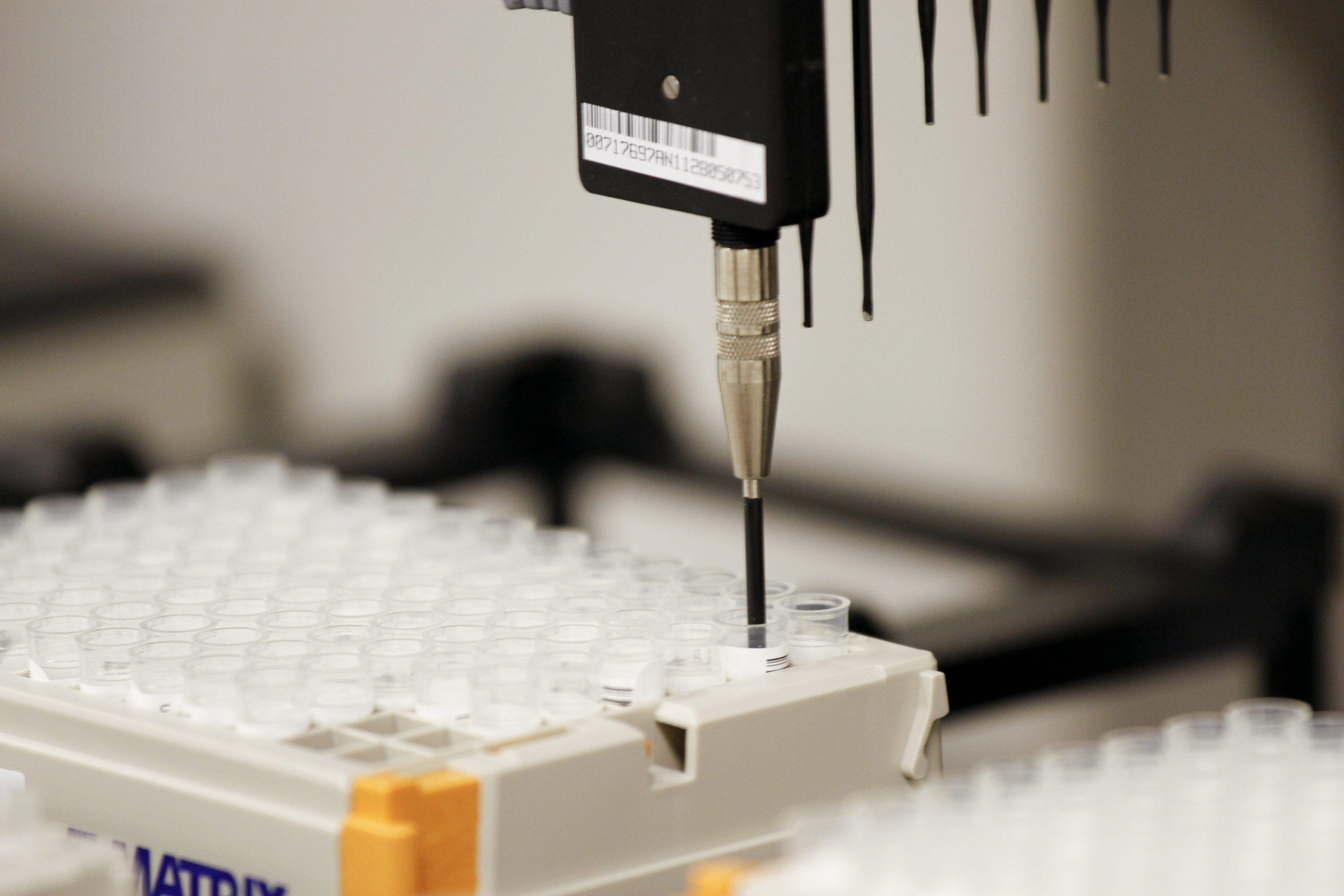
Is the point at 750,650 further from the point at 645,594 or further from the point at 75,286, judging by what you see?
the point at 75,286

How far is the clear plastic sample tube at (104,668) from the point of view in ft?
2.08

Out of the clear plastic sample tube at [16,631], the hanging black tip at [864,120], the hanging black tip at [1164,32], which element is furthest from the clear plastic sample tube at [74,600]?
the hanging black tip at [1164,32]

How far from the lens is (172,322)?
1608 mm

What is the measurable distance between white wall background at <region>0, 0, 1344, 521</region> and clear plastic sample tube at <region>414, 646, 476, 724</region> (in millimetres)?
849

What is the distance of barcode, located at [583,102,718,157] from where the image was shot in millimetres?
571

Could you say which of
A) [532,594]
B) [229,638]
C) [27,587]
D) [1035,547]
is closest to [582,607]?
[532,594]

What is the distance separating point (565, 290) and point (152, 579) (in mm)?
863

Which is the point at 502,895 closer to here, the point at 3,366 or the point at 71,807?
the point at 71,807

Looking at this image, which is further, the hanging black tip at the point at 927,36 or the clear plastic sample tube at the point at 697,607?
the clear plastic sample tube at the point at 697,607

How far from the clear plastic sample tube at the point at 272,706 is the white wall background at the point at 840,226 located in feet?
2.86

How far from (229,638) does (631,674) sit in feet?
0.54

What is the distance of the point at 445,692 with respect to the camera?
602mm

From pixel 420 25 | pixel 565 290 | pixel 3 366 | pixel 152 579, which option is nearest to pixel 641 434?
pixel 565 290

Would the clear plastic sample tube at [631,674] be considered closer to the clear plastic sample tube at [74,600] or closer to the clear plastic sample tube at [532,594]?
the clear plastic sample tube at [532,594]
